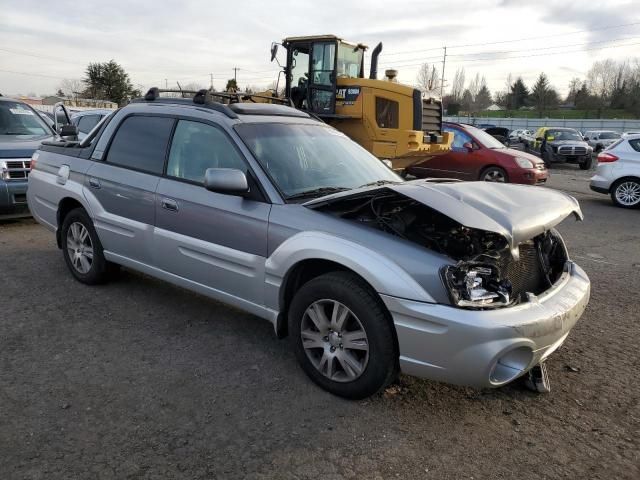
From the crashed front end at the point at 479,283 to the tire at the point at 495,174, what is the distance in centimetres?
870

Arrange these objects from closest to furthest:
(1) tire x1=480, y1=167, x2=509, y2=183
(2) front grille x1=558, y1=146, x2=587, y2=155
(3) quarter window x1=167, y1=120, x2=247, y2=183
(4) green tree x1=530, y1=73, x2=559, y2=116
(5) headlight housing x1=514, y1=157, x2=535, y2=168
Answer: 1. (3) quarter window x1=167, y1=120, x2=247, y2=183
2. (5) headlight housing x1=514, y1=157, x2=535, y2=168
3. (1) tire x1=480, y1=167, x2=509, y2=183
4. (2) front grille x1=558, y1=146, x2=587, y2=155
5. (4) green tree x1=530, y1=73, x2=559, y2=116

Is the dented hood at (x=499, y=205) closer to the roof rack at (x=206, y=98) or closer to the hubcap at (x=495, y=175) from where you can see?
the roof rack at (x=206, y=98)

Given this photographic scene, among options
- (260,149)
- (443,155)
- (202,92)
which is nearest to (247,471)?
(260,149)

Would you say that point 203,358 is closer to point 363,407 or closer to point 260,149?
point 363,407

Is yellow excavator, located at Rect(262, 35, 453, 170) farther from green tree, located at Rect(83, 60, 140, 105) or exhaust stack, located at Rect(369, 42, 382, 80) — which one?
green tree, located at Rect(83, 60, 140, 105)

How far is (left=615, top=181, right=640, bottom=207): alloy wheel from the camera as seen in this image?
11367 mm

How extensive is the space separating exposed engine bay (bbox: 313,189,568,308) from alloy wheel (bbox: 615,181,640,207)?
31.4 ft

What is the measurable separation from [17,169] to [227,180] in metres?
5.47

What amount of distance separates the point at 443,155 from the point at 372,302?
10051 mm

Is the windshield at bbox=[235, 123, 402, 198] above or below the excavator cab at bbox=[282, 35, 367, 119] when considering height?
below

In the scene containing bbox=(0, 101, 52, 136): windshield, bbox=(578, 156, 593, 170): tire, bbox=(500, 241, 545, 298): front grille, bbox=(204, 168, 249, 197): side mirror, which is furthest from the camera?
bbox=(578, 156, 593, 170): tire

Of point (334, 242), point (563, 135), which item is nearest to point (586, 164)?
point (563, 135)

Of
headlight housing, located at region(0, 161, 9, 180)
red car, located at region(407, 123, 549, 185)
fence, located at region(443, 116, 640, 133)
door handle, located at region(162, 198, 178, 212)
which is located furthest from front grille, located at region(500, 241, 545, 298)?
fence, located at region(443, 116, 640, 133)

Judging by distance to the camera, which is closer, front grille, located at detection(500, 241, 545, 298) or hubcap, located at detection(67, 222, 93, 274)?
front grille, located at detection(500, 241, 545, 298)
